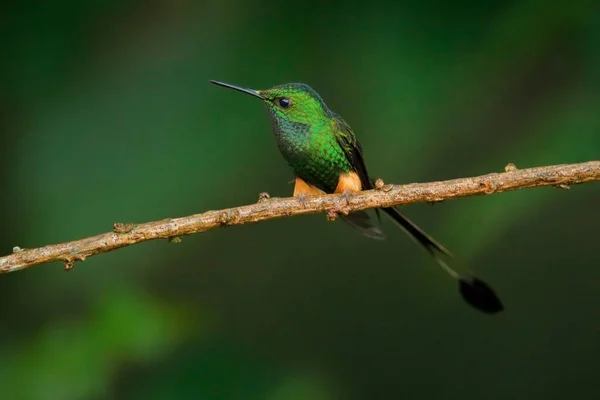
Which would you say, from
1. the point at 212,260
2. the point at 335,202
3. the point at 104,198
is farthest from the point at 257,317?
the point at 335,202

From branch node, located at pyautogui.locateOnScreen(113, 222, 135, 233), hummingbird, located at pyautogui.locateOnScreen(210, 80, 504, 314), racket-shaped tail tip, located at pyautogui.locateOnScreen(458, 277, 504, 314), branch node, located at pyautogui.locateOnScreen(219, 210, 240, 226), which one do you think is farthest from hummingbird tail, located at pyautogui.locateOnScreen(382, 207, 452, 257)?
branch node, located at pyautogui.locateOnScreen(113, 222, 135, 233)

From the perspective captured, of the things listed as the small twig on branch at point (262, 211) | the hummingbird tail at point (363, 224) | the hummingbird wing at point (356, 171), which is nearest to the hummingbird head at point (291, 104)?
the hummingbird wing at point (356, 171)

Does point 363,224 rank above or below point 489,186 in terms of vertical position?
below

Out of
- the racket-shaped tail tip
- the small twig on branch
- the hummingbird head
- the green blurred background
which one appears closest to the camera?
the small twig on branch

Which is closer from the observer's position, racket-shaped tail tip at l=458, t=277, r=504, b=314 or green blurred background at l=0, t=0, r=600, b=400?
racket-shaped tail tip at l=458, t=277, r=504, b=314

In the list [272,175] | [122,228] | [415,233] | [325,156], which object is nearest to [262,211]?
[122,228]

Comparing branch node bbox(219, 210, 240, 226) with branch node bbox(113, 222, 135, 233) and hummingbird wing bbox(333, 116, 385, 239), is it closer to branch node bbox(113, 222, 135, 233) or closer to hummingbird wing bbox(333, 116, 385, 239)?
branch node bbox(113, 222, 135, 233)

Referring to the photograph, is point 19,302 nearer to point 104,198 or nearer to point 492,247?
point 104,198

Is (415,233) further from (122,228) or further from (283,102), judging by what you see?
(122,228)
